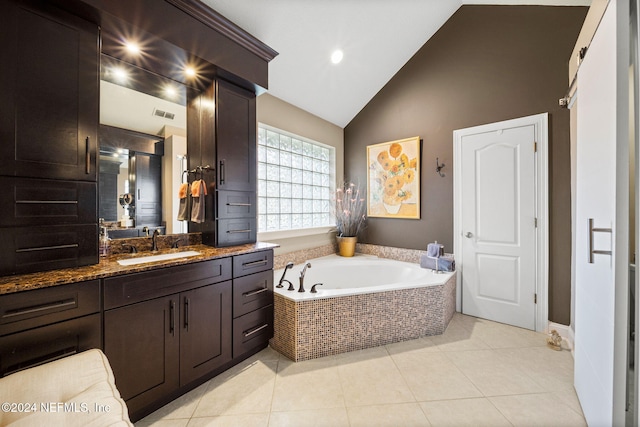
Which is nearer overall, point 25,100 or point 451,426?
point 25,100

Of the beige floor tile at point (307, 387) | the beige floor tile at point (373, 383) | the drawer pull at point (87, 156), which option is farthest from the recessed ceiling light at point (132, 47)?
the beige floor tile at point (373, 383)

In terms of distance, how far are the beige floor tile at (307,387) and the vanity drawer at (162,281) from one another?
85 cm

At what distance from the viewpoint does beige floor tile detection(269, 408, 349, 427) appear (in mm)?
1440

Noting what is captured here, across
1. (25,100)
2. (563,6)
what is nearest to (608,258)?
(563,6)

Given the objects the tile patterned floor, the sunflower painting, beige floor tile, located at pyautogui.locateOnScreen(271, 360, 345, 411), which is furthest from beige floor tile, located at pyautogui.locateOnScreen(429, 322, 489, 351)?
the sunflower painting

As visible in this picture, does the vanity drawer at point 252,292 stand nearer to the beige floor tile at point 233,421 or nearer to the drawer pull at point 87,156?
the beige floor tile at point 233,421

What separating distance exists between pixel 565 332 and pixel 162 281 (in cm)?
342

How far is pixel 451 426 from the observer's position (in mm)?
1411

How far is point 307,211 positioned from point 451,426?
2.67m

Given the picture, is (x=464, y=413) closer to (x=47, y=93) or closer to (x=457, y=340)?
(x=457, y=340)

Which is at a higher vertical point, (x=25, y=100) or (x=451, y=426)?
(x=25, y=100)

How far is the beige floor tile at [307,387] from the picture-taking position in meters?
1.59

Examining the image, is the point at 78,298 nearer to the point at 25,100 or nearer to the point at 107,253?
the point at 107,253

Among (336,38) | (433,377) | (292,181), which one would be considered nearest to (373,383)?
(433,377)
